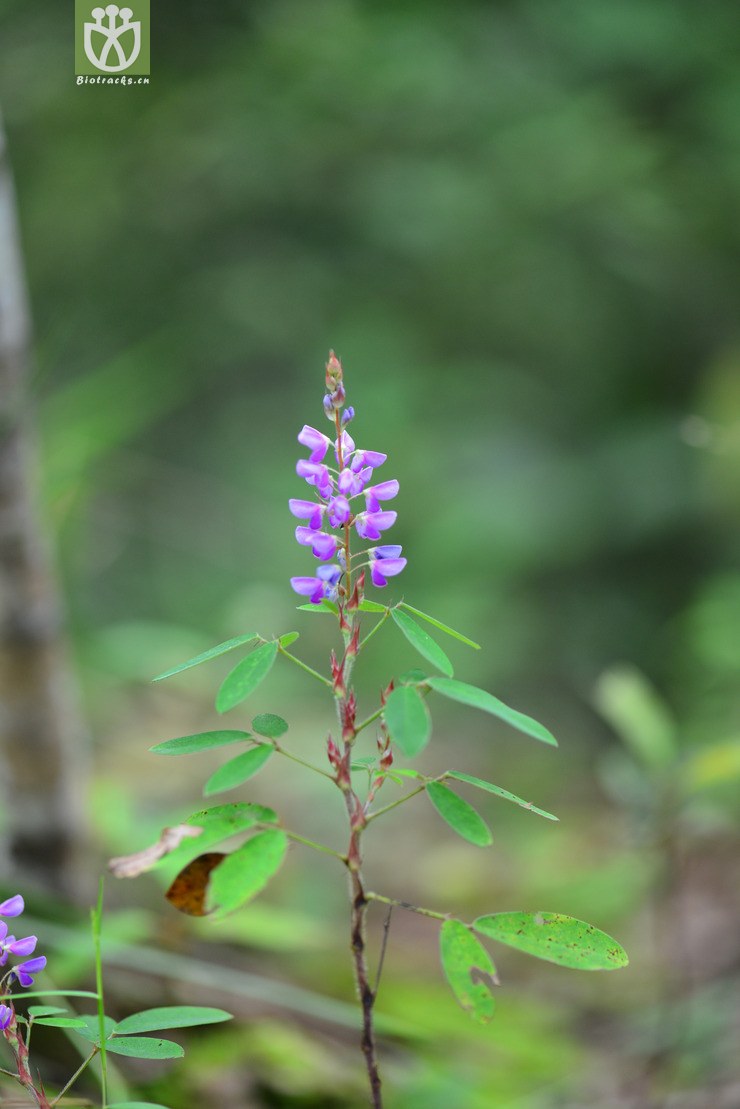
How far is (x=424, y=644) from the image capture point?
0.86 meters

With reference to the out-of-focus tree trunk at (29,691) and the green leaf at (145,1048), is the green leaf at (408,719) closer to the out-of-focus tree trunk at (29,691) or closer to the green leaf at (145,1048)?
the green leaf at (145,1048)

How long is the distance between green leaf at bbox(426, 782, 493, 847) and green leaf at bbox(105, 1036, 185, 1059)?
311 mm

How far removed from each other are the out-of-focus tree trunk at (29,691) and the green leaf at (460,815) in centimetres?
130

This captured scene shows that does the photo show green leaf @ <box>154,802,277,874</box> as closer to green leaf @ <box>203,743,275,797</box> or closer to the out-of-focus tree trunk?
green leaf @ <box>203,743,275,797</box>

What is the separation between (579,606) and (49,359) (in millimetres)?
4851

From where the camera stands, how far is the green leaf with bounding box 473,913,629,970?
32.8 inches

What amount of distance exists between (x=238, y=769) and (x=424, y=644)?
0.63 ft

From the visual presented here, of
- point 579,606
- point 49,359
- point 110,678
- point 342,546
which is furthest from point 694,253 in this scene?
point 342,546

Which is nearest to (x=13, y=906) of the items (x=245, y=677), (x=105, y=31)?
(x=245, y=677)

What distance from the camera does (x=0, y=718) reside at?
199 centimetres

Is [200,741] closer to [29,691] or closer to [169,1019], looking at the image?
[169,1019]

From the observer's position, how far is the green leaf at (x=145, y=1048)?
33.5 inches

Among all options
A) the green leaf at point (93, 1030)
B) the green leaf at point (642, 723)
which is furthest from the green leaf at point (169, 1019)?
the green leaf at point (642, 723)
